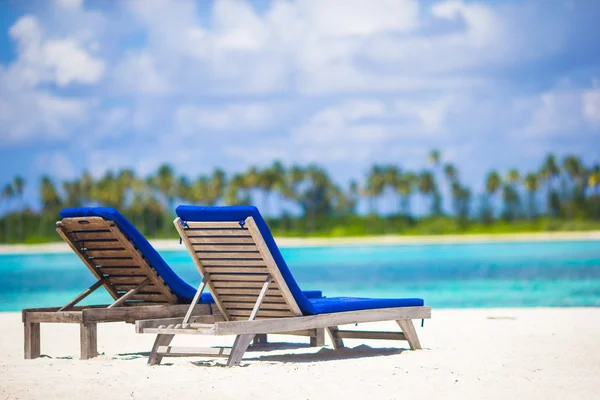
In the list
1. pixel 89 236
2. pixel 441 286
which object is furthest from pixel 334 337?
pixel 441 286

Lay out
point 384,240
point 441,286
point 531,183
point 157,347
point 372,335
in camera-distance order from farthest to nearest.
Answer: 1. point 531,183
2. point 384,240
3. point 441,286
4. point 372,335
5. point 157,347

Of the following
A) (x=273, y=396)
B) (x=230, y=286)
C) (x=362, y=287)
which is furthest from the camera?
(x=362, y=287)

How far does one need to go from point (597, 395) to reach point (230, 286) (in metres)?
2.75

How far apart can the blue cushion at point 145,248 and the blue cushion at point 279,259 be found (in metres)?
0.68

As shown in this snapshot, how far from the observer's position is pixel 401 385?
243 inches

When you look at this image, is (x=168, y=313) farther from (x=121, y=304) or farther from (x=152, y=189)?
(x=152, y=189)

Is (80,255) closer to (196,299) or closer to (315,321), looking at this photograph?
(196,299)

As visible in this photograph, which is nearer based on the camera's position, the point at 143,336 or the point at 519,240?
the point at 143,336

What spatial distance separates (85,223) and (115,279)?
65cm

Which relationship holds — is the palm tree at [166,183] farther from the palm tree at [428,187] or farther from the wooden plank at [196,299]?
the wooden plank at [196,299]

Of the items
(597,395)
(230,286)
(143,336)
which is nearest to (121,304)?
(230,286)

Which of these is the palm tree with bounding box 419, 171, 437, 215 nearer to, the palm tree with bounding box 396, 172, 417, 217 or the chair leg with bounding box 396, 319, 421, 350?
the palm tree with bounding box 396, 172, 417, 217

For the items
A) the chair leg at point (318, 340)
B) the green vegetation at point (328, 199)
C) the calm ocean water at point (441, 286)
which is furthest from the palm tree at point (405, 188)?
the chair leg at point (318, 340)

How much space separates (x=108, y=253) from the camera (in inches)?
316
